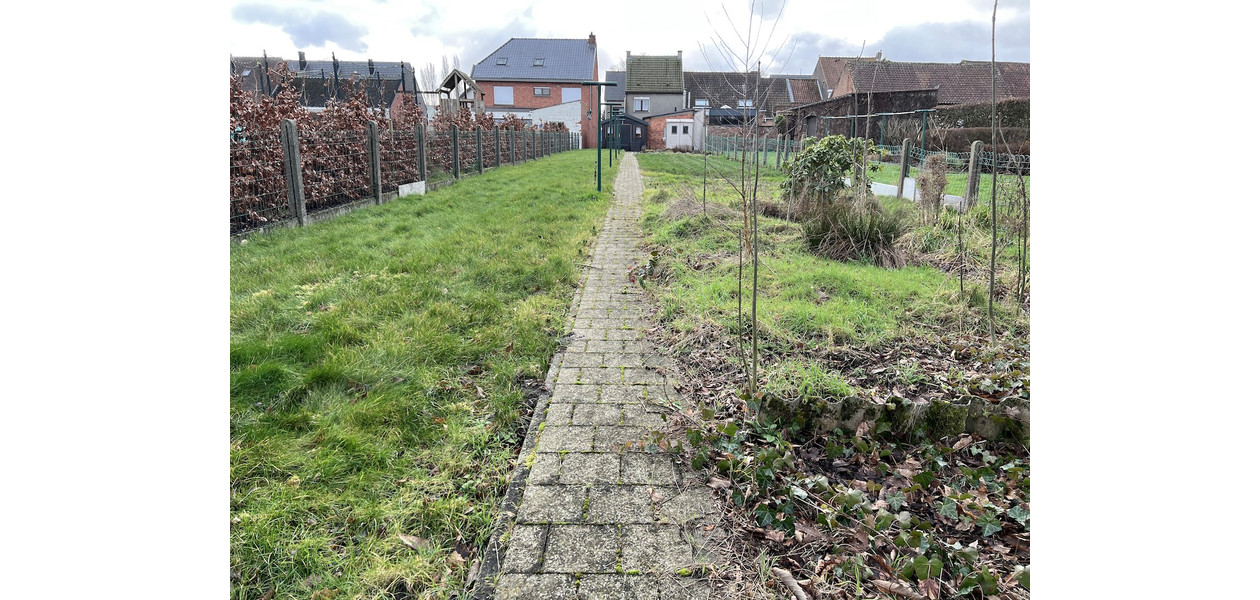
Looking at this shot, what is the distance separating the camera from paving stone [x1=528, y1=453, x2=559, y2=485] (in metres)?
2.55

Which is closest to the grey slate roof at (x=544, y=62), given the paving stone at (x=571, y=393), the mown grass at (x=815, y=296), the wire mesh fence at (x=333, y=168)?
the wire mesh fence at (x=333, y=168)

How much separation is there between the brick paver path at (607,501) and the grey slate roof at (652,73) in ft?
187

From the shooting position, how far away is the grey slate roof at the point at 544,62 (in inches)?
2040

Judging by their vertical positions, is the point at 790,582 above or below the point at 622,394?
below

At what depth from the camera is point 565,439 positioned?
114 inches

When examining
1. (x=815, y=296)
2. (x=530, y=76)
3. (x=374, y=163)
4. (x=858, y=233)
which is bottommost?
(x=815, y=296)

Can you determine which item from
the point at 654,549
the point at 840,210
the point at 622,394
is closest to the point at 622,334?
the point at 622,394

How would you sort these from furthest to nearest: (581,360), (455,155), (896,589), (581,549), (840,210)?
(455,155) < (840,210) < (581,360) < (581,549) < (896,589)

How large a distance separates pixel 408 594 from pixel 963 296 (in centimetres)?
404

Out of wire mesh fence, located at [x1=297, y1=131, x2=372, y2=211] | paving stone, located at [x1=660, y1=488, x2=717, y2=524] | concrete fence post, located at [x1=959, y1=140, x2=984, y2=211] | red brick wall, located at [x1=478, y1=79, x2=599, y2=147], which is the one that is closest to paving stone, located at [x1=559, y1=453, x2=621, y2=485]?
paving stone, located at [x1=660, y1=488, x2=717, y2=524]

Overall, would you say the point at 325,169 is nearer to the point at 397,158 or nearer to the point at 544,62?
the point at 397,158

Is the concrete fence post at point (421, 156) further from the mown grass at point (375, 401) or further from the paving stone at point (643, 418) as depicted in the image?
the paving stone at point (643, 418)

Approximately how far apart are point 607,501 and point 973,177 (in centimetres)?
795

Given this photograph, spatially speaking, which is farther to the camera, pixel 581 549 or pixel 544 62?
pixel 544 62
